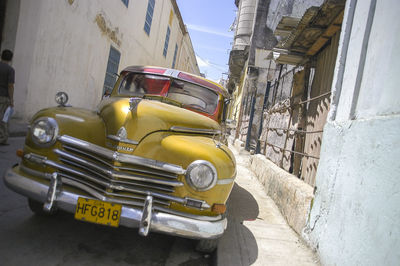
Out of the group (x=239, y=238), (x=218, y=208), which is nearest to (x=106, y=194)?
(x=218, y=208)

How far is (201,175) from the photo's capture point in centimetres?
216

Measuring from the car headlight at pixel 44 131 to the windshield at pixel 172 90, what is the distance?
1353 mm

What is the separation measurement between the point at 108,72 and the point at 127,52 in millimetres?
1779

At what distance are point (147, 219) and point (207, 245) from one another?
0.72 meters

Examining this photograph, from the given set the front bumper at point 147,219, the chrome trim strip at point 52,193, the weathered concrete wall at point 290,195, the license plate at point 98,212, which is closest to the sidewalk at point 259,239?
the weathered concrete wall at point 290,195

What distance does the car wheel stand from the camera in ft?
8.04

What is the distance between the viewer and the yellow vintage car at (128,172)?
81.2 inches

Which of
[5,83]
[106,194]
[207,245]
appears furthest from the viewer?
[5,83]

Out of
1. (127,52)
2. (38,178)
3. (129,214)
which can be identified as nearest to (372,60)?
(129,214)

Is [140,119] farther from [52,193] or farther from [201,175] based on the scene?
[52,193]

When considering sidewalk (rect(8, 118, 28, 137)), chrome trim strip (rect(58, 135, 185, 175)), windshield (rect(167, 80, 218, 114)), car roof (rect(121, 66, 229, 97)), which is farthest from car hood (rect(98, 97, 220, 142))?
sidewalk (rect(8, 118, 28, 137))

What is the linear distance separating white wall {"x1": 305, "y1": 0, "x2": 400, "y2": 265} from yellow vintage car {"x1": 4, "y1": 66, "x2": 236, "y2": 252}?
2.93 ft

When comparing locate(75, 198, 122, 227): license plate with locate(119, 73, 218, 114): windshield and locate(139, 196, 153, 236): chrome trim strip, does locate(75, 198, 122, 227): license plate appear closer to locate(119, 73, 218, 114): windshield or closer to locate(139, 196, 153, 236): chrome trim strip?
locate(139, 196, 153, 236): chrome trim strip

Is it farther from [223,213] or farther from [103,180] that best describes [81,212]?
[223,213]
